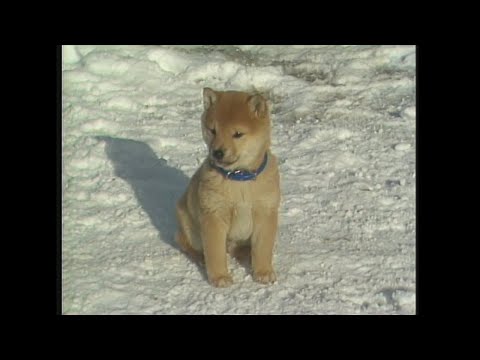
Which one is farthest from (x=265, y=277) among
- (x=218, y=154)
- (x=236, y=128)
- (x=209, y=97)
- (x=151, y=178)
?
(x=151, y=178)

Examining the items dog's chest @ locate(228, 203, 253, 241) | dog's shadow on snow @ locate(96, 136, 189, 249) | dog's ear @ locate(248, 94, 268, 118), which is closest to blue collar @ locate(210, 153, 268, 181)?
dog's chest @ locate(228, 203, 253, 241)

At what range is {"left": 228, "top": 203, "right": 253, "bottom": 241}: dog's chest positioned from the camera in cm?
424

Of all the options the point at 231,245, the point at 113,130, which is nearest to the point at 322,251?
the point at 231,245

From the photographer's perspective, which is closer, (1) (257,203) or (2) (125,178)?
(1) (257,203)

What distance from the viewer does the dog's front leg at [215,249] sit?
4234 mm

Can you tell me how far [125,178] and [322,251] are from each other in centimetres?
215

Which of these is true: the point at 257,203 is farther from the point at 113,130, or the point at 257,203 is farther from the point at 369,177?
the point at 113,130

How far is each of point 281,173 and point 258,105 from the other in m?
2.03

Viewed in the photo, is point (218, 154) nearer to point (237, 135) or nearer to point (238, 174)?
point (237, 135)

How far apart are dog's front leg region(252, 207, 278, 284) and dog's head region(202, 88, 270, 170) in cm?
37

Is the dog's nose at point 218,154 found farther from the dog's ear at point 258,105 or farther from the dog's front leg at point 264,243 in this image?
the dog's front leg at point 264,243

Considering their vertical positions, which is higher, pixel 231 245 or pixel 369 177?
pixel 369 177

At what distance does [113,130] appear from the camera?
267 inches

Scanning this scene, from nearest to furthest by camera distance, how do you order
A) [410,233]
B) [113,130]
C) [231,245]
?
[231,245] < [410,233] < [113,130]
